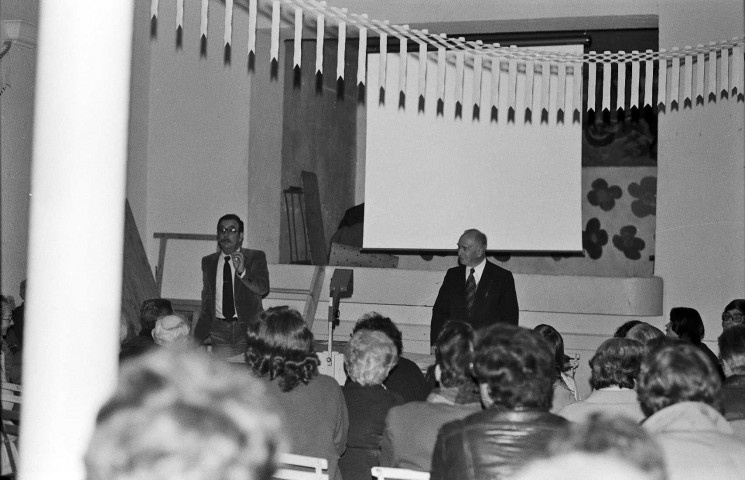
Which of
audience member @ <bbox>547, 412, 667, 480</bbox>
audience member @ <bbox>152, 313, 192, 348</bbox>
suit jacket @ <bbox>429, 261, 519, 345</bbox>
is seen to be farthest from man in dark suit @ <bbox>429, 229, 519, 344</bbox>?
audience member @ <bbox>547, 412, 667, 480</bbox>

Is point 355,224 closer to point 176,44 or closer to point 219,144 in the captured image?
point 219,144

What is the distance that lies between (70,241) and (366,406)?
142 centimetres

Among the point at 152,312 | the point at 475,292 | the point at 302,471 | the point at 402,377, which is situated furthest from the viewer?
the point at 475,292

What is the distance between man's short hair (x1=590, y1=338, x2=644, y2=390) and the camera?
3.33m

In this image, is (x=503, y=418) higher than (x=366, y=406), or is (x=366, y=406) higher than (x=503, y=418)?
(x=503, y=418)

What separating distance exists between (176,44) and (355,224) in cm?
272

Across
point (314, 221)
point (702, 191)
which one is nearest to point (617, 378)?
point (702, 191)

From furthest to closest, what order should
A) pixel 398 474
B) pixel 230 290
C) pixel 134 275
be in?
pixel 134 275 < pixel 230 290 < pixel 398 474

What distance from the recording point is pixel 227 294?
5883mm

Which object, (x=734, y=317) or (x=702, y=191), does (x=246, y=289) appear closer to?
(x=734, y=317)

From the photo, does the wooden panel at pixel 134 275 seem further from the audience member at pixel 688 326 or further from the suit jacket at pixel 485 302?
the audience member at pixel 688 326

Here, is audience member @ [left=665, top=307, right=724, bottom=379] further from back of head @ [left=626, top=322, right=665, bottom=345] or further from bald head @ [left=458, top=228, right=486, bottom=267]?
bald head @ [left=458, top=228, right=486, bottom=267]

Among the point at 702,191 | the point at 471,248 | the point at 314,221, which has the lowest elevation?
the point at 471,248

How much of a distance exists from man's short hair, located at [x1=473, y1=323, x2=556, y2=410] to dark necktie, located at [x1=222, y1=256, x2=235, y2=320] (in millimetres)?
3484
